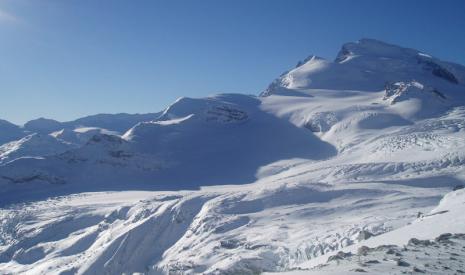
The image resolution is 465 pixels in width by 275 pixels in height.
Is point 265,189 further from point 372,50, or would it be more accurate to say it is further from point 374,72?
point 372,50

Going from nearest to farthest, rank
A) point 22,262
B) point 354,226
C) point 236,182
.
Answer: point 354,226, point 22,262, point 236,182

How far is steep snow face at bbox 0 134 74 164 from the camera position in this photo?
14900 cm

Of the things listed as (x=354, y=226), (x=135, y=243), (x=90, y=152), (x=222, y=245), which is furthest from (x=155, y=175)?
(x=354, y=226)

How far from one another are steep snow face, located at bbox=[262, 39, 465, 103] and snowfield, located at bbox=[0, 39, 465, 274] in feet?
3.09

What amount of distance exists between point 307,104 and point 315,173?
2088 inches

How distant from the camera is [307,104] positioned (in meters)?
119

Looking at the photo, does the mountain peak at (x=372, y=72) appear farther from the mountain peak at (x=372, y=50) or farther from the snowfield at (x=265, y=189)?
the snowfield at (x=265, y=189)

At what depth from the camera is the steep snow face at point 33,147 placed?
149 meters

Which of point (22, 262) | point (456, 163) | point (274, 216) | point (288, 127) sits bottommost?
point (22, 262)

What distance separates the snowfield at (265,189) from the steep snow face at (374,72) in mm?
942

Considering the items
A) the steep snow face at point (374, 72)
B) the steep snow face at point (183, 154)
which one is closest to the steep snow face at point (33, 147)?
the steep snow face at point (183, 154)

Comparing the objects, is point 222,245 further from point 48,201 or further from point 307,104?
point 307,104

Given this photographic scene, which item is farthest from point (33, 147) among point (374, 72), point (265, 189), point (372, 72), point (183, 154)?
point (265, 189)

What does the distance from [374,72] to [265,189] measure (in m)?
98.1
